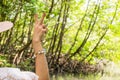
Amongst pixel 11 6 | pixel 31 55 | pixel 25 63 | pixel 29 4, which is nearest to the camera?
pixel 29 4

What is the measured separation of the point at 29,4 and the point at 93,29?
27.0 ft

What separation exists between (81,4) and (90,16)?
4.90 feet

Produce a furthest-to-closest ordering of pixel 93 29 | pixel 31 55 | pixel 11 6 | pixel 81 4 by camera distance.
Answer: pixel 93 29 → pixel 81 4 → pixel 31 55 → pixel 11 6

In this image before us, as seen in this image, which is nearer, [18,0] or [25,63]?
[18,0]

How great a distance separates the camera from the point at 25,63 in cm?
1177

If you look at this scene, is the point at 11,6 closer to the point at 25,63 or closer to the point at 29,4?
the point at 29,4

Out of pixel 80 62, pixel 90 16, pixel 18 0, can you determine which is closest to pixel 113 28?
pixel 90 16

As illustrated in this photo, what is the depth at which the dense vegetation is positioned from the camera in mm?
12180

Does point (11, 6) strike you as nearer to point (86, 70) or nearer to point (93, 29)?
point (93, 29)

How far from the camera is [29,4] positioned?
7637 millimetres

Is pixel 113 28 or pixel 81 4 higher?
pixel 81 4

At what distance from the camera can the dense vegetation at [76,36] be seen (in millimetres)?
12180

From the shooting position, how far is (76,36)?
50.0ft

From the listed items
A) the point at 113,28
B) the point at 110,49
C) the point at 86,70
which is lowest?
the point at 86,70
